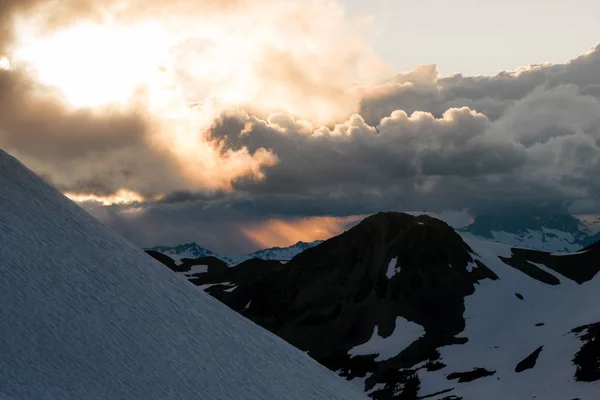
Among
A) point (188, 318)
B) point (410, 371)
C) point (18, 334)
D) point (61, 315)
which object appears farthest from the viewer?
point (410, 371)

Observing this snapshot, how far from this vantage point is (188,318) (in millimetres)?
16703

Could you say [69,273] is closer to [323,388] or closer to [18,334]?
[18,334]

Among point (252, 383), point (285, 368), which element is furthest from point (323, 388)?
Answer: point (252, 383)

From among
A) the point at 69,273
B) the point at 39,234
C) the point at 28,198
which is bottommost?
the point at 69,273

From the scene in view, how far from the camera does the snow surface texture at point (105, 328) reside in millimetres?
12383

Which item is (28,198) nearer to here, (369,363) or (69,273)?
(69,273)

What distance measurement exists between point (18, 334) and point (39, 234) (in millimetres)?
3847

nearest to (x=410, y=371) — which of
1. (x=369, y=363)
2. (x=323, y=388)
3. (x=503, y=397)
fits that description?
(x=369, y=363)

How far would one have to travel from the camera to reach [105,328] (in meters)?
14.0

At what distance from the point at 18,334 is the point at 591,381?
148 meters

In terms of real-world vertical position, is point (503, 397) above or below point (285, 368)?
below

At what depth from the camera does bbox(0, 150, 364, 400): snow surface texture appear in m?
12.4

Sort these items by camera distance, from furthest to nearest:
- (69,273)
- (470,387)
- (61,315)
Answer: (470,387)
(69,273)
(61,315)

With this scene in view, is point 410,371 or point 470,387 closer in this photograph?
point 470,387
